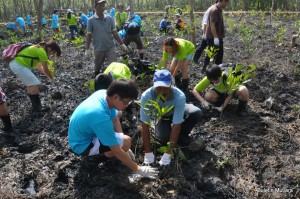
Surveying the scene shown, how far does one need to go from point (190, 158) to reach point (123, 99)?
1.18 meters

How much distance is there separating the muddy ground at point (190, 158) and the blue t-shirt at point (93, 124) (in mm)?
419

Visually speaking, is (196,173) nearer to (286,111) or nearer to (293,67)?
(286,111)

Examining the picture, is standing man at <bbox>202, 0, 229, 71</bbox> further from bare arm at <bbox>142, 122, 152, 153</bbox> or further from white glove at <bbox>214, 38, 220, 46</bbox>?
bare arm at <bbox>142, 122, 152, 153</bbox>

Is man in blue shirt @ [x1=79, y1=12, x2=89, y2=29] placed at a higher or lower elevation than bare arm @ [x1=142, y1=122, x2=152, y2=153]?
higher

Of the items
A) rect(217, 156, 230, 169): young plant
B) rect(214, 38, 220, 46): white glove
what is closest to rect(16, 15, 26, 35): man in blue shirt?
rect(214, 38, 220, 46): white glove

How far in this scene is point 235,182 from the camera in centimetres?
289

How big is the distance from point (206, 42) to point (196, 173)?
3490 mm

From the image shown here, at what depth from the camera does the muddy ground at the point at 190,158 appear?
9.23ft

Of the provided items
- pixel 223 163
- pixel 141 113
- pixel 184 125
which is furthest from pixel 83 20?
pixel 223 163

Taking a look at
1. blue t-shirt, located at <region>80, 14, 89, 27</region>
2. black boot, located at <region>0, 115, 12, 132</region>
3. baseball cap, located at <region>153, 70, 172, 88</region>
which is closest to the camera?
baseball cap, located at <region>153, 70, 172, 88</region>

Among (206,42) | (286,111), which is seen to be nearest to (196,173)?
(286,111)

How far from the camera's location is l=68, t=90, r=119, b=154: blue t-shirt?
2.53 m

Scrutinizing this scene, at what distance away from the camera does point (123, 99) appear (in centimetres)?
249

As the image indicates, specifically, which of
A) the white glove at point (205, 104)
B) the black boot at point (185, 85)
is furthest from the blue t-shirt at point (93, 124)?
the black boot at point (185, 85)
